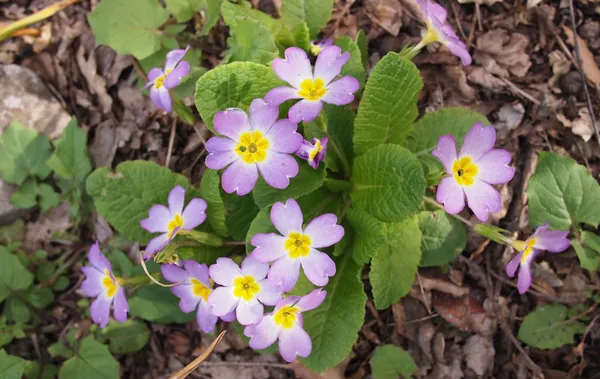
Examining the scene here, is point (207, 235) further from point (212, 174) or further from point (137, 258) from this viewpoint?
point (137, 258)

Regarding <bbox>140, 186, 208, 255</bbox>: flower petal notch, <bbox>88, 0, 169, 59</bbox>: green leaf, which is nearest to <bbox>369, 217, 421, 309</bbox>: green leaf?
<bbox>140, 186, 208, 255</bbox>: flower petal notch

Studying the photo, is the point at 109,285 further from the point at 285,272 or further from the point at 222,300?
the point at 285,272

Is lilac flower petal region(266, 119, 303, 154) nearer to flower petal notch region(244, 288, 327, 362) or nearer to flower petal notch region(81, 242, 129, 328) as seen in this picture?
flower petal notch region(244, 288, 327, 362)

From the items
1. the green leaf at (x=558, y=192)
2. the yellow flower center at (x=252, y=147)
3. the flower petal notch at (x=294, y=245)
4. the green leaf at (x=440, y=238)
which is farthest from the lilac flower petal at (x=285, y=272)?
the green leaf at (x=558, y=192)

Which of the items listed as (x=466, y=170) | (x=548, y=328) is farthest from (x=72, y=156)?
(x=548, y=328)

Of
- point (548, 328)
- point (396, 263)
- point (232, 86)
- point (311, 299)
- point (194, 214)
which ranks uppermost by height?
point (232, 86)

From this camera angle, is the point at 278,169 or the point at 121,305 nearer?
the point at 278,169
